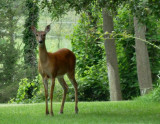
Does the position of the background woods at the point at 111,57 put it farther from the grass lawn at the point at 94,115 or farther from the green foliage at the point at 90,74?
the grass lawn at the point at 94,115

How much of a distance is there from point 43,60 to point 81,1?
69.9 inches

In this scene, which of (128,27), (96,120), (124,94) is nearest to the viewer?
(96,120)

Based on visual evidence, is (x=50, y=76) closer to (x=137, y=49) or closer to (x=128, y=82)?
(x=137, y=49)

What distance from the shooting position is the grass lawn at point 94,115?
975 centimetres

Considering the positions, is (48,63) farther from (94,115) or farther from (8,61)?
(8,61)

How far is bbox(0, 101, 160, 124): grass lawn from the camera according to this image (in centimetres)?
975

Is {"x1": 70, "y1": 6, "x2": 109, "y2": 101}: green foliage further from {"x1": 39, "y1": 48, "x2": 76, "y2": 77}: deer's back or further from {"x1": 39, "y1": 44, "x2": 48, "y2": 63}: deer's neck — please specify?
{"x1": 39, "y1": 44, "x2": 48, "y2": 63}: deer's neck

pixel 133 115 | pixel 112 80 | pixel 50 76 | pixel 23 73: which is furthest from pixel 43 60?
pixel 23 73

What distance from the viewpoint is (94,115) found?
10.9m

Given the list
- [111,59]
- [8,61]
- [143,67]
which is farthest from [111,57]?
[8,61]

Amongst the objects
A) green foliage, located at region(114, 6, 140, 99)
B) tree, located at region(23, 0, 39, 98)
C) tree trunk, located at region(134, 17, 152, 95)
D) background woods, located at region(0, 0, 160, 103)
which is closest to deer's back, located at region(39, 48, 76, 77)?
background woods, located at region(0, 0, 160, 103)

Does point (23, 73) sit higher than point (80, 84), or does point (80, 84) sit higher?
point (23, 73)

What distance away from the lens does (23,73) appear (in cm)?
3494

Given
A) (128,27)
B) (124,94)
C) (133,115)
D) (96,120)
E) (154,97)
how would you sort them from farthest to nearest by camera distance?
(124,94) → (128,27) → (154,97) → (133,115) → (96,120)
